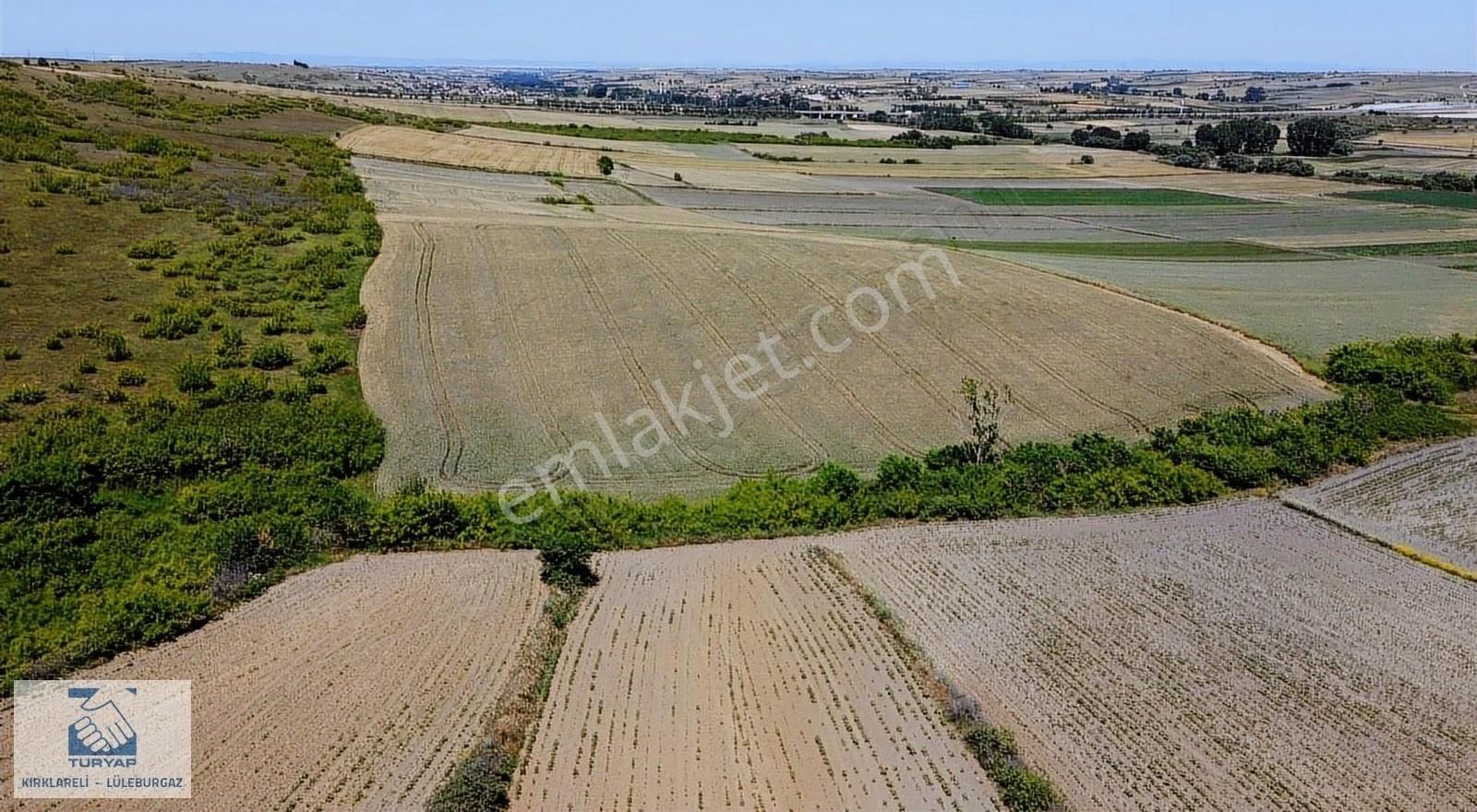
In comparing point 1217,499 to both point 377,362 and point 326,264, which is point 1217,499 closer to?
point 377,362

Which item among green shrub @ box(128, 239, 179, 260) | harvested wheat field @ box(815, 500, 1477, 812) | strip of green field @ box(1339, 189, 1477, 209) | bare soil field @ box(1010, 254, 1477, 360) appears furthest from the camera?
strip of green field @ box(1339, 189, 1477, 209)

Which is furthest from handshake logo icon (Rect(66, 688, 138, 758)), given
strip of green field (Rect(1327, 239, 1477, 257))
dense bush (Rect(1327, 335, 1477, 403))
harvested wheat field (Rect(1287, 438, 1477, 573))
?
strip of green field (Rect(1327, 239, 1477, 257))

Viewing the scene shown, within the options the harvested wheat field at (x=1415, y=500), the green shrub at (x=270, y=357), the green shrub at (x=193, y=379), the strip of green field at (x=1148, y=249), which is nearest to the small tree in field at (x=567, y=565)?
the green shrub at (x=193, y=379)

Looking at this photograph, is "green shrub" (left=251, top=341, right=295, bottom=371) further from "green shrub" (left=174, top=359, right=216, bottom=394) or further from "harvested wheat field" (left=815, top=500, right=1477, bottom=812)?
"harvested wheat field" (left=815, top=500, right=1477, bottom=812)

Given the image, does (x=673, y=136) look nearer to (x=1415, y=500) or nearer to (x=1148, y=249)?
(x=1148, y=249)

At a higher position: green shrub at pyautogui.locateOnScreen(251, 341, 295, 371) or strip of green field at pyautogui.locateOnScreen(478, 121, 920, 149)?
strip of green field at pyautogui.locateOnScreen(478, 121, 920, 149)

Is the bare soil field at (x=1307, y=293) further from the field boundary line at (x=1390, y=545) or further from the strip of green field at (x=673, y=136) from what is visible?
the strip of green field at (x=673, y=136)
